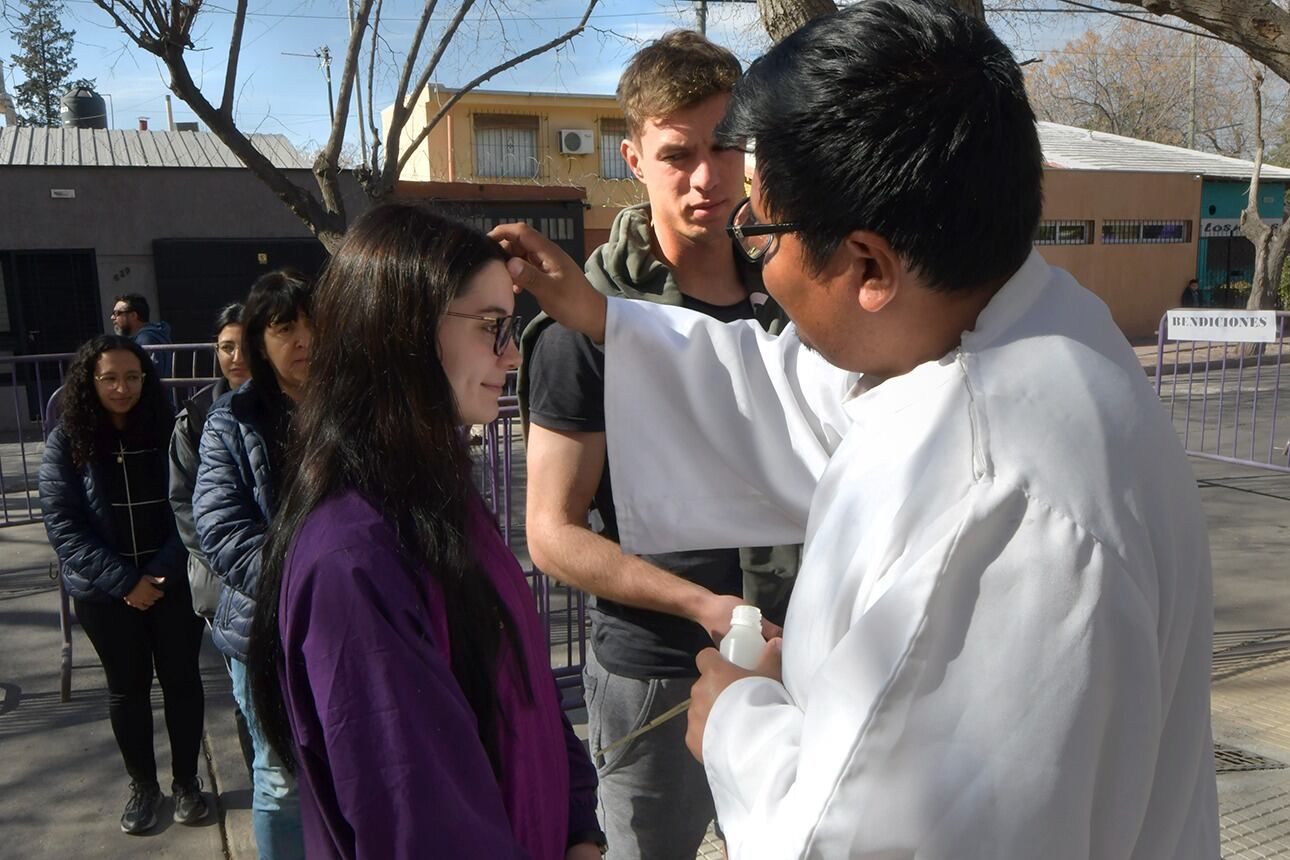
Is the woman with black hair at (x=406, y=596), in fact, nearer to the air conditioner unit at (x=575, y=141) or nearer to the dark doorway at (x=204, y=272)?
the dark doorway at (x=204, y=272)

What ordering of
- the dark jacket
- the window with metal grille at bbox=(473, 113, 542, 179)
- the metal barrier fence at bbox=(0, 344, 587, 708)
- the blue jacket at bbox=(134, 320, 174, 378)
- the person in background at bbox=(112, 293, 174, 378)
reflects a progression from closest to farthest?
the dark jacket, the metal barrier fence at bbox=(0, 344, 587, 708), the blue jacket at bbox=(134, 320, 174, 378), the person in background at bbox=(112, 293, 174, 378), the window with metal grille at bbox=(473, 113, 542, 179)

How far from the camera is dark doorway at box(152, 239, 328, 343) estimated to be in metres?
15.5

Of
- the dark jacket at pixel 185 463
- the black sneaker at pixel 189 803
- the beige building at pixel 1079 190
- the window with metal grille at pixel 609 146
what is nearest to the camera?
the dark jacket at pixel 185 463

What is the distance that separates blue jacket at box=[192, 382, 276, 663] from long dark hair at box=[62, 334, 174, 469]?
0.92 meters

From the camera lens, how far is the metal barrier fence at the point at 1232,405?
8.95 m

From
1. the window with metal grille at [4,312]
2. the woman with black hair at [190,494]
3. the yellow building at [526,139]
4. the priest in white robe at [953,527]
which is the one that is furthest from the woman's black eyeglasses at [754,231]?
the yellow building at [526,139]

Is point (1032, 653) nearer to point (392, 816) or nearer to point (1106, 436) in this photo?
point (1106, 436)

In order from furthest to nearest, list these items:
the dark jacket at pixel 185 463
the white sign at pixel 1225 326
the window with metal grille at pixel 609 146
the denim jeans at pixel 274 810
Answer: the window with metal grille at pixel 609 146 < the white sign at pixel 1225 326 < the dark jacket at pixel 185 463 < the denim jeans at pixel 274 810

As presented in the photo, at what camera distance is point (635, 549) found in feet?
6.74

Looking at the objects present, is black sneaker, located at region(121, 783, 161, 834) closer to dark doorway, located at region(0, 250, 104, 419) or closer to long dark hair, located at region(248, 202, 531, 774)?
long dark hair, located at region(248, 202, 531, 774)

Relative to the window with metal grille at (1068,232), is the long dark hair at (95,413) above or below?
below

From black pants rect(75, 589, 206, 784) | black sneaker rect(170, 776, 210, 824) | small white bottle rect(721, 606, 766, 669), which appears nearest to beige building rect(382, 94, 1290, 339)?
black pants rect(75, 589, 206, 784)

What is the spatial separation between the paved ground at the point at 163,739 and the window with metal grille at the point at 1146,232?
18755 mm

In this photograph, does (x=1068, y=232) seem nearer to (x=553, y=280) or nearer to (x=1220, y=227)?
(x=1220, y=227)
